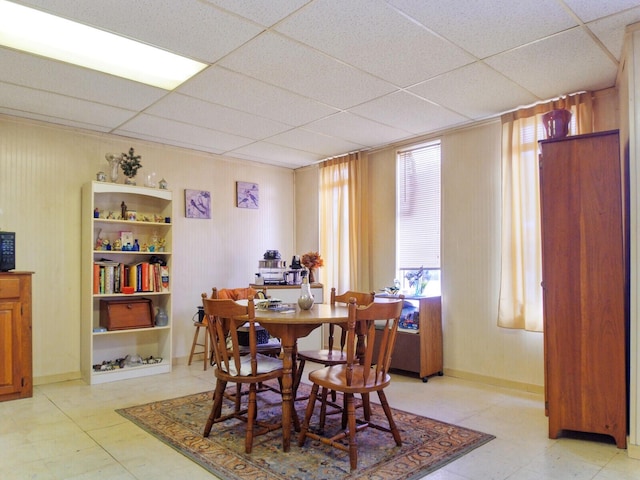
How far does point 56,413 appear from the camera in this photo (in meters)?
3.42

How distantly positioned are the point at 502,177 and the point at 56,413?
4.37 m

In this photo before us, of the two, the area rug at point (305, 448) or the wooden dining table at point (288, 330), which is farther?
the wooden dining table at point (288, 330)

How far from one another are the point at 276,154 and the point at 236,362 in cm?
345


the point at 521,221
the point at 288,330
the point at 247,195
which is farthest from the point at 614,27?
the point at 247,195

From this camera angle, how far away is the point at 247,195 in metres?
5.91

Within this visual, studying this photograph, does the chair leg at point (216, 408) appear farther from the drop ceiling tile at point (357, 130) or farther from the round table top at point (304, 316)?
the drop ceiling tile at point (357, 130)

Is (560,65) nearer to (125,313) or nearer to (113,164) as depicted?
(113,164)

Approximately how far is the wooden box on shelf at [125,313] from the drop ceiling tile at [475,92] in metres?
3.49

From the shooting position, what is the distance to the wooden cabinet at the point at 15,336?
3.72 metres

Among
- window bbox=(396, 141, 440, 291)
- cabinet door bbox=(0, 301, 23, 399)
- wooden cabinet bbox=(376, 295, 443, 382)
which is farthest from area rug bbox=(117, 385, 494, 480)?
window bbox=(396, 141, 440, 291)

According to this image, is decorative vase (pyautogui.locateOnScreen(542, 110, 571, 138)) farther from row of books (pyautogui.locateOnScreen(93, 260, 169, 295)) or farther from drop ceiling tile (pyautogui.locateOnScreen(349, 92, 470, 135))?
row of books (pyautogui.locateOnScreen(93, 260, 169, 295))

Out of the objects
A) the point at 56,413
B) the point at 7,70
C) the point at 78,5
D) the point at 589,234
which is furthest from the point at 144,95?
the point at 589,234

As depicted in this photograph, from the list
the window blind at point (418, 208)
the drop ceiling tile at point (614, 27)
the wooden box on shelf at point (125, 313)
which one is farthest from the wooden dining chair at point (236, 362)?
the drop ceiling tile at point (614, 27)

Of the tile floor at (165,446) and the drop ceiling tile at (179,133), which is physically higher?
the drop ceiling tile at (179,133)
